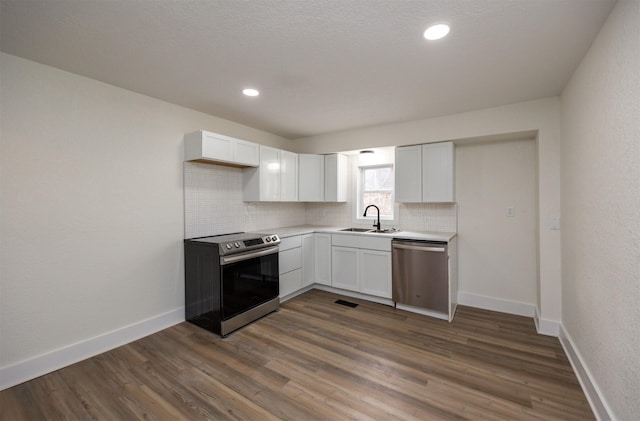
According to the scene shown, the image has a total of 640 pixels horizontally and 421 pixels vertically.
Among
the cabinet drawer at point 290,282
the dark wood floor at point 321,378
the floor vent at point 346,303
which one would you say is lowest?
the dark wood floor at point 321,378

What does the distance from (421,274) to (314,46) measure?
2.68 m

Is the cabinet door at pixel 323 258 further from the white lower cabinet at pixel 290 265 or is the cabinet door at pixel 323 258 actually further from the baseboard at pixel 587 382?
the baseboard at pixel 587 382

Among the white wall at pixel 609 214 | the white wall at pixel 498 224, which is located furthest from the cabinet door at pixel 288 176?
the white wall at pixel 609 214

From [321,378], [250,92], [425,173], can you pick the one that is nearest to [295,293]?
[321,378]

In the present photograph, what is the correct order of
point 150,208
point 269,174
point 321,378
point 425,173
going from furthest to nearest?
point 269,174 → point 425,173 → point 150,208 → point 321,378

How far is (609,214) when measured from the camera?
1568 millimetres

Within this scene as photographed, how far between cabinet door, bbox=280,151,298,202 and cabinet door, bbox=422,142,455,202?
1.88m

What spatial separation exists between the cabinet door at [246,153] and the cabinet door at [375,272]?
6.25 ft

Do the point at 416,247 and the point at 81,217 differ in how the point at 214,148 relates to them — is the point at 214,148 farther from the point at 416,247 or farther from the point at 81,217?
the point at 416,247

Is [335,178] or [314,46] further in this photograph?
[335,178]

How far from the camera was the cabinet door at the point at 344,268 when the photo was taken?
379cm

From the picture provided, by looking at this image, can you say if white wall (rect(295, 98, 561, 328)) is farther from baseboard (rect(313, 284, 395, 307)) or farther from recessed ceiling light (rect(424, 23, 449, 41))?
recessed ceiling light (rect(424, 23, 449, 41))

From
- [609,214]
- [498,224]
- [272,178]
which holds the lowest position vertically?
[498,224]

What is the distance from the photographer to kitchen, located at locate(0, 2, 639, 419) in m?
1.53
